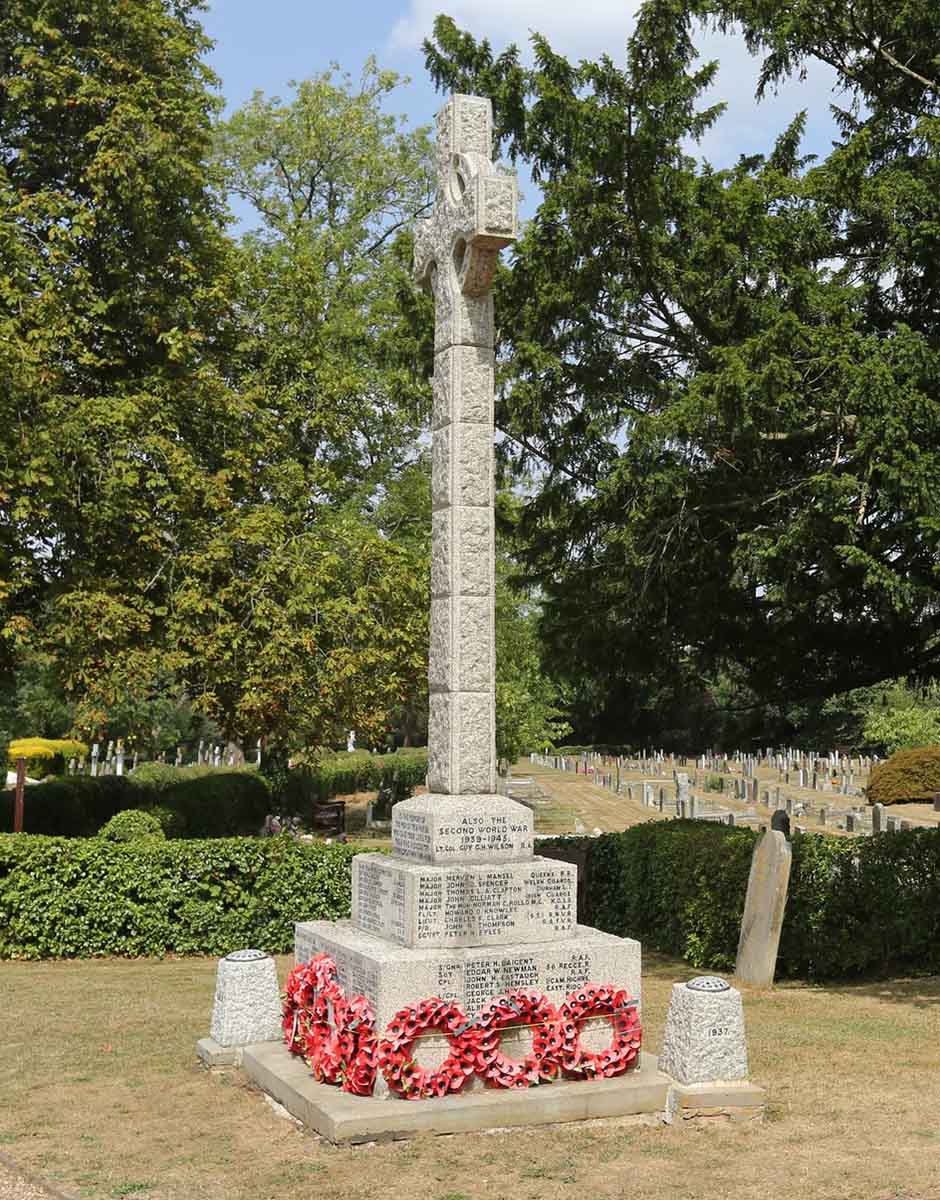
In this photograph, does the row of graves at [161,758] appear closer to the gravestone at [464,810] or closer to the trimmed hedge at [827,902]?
the trimmed hedge at [827,902]

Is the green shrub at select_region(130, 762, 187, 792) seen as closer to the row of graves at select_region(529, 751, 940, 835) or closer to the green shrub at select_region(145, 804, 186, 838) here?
the green shrub at select_region(145, 804, 186, 838)

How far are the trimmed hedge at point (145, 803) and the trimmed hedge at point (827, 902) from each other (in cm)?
1118

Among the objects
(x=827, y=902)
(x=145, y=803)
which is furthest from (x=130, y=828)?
(x=145, y=803)

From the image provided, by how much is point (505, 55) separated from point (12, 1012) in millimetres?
11781

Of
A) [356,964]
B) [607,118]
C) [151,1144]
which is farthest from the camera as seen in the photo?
[607,118]

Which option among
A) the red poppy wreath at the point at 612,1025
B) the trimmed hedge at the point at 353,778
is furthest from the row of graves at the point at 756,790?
the red poppy wreath at the point at 612,1025

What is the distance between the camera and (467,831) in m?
8.20

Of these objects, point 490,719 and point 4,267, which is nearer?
point 490,719

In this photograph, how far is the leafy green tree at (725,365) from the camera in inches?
458

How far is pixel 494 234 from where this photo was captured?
872 centimetres

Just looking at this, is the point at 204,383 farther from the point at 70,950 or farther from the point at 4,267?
the point at 70,950

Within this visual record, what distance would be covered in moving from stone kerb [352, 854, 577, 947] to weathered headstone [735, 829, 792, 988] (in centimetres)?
467

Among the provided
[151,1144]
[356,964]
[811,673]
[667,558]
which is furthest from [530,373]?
[151,1144]

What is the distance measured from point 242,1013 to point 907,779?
107 ft
